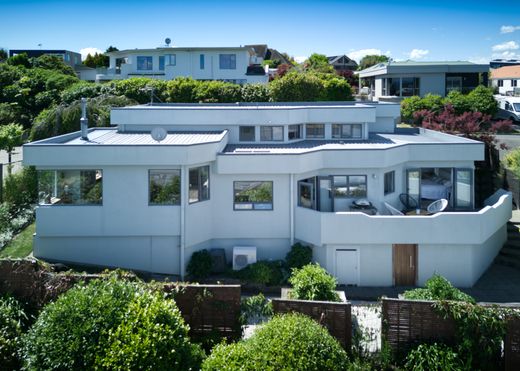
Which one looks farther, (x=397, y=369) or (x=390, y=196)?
(x=390, y=196)

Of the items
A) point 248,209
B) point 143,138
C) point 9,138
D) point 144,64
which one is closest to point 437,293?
point 248,209

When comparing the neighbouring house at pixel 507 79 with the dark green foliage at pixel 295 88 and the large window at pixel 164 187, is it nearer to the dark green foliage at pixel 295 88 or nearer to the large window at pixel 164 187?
the dark green foliage at pixel 295 88

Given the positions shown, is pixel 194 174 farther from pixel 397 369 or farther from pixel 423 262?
pixel 397 369

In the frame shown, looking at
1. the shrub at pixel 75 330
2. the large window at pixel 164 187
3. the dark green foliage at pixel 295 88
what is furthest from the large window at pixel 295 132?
the dark green foliage at pixel 295 88

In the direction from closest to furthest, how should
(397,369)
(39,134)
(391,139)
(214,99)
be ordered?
(397,369)
(391,139)
(39,134)
(214,99)

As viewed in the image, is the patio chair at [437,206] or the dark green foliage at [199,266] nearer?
the dark green foliage at [199,266]

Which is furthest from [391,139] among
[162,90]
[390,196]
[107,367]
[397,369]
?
[162,90]

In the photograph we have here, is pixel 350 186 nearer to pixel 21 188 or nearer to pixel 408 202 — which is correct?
pixel 408 202
